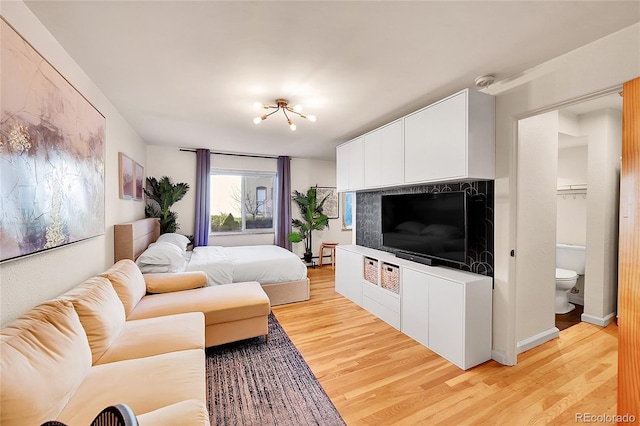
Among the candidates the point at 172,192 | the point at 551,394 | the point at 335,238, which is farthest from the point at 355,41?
the point at 335,238

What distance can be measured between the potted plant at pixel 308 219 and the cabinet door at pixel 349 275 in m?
1.74

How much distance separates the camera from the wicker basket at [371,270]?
3.31 m

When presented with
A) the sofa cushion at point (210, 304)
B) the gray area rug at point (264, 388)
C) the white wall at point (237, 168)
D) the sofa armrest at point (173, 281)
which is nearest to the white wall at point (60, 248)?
the sofa armrest at point (173, 281)

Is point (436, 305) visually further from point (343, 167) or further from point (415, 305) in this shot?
point (343, 167)

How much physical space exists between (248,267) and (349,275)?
1.48m

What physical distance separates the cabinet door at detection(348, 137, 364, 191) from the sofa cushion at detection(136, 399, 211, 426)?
9.87ft

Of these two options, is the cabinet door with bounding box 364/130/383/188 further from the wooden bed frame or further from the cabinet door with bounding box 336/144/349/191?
the wooden bed frame

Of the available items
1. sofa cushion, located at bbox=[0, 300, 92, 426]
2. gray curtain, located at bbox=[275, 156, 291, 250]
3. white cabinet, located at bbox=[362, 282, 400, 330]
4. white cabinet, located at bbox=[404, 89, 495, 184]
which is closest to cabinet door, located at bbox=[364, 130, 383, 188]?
white cabinet, located at bbox=[404, 89, 495, 184]

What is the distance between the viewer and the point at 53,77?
151cm

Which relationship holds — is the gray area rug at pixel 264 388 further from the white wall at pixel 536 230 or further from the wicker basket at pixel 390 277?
the white wall at pixel 536 230

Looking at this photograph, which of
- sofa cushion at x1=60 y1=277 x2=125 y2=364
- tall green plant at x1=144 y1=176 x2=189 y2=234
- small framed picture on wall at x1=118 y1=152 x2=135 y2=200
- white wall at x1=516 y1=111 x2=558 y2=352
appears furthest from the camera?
tall green plant at x1=144 y1=176 x2=189 y2=234

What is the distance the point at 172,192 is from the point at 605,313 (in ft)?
21.3

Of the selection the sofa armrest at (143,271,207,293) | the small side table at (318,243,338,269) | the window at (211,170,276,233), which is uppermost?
the window at (211,170,276,233)

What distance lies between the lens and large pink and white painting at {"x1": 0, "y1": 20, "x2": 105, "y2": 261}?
114cm
